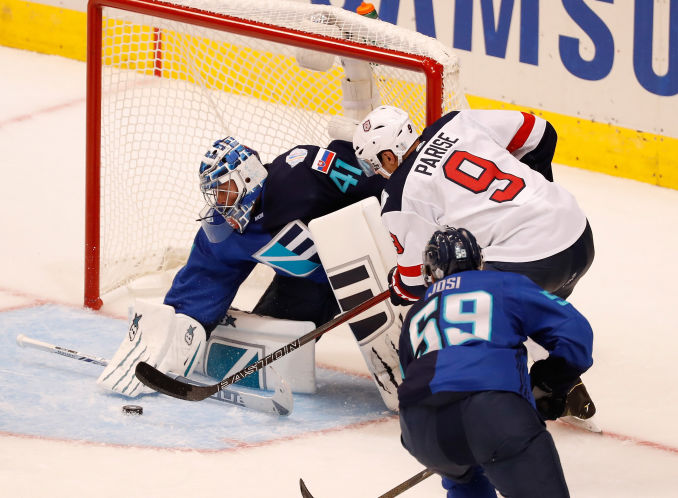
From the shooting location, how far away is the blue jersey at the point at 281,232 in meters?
4.18

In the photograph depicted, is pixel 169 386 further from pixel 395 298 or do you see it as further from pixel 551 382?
pixel 551 382

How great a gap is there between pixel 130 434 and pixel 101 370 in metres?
0.56

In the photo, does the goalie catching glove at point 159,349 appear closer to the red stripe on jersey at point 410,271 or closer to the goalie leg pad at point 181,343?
the goalie leg pad at point 181,343

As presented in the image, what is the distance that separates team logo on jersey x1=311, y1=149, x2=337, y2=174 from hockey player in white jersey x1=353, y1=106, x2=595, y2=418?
431mm

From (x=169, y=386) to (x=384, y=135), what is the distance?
1.11 meters

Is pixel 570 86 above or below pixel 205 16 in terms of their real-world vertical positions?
below

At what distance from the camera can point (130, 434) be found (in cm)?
395

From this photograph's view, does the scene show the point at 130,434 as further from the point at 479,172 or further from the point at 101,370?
the point at 479,172

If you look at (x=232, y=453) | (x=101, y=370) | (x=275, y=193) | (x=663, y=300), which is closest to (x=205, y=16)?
(x=275, y=193)

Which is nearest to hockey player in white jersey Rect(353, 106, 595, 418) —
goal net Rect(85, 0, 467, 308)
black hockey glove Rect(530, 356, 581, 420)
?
black hockey glove Rect(530, 356, 581, 420)

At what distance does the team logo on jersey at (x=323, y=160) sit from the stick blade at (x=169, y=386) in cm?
77

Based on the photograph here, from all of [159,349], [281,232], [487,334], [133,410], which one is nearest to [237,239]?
[281,232]

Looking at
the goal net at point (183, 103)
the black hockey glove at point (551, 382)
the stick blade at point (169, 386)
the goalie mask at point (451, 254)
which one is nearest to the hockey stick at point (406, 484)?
the black hockey glove at point (551, 382)

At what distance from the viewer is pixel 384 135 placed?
3650mm
